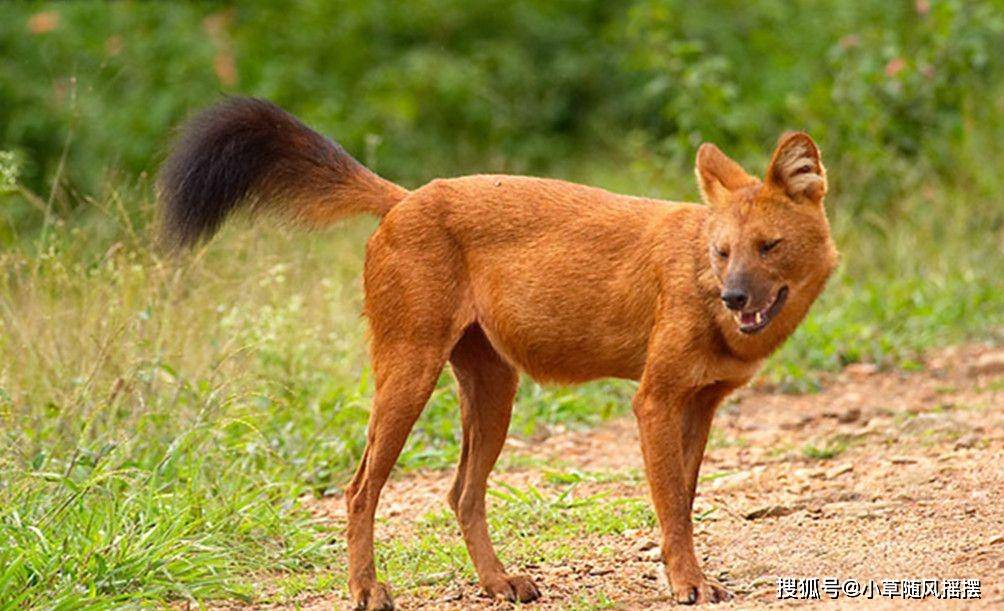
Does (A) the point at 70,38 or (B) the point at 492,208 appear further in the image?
(A) the point at 70,38

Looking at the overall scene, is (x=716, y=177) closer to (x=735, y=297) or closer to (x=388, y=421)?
(x=735, y=297)

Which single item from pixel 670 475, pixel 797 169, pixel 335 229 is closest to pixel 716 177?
pixel 797 169

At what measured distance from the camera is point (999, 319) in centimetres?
905

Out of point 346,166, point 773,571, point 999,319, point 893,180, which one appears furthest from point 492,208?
point 893,180

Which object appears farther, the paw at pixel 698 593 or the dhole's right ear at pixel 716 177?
the dhole's right ear at pixel 716 177

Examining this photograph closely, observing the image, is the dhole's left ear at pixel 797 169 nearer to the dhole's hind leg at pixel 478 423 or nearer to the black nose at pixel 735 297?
the black nose at pixel 735 297

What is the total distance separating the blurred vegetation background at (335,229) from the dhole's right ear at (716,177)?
5.08 feet

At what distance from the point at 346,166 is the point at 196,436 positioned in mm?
1355

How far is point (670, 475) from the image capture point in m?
5.01

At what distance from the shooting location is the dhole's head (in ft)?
16.2

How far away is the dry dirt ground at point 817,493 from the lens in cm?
513

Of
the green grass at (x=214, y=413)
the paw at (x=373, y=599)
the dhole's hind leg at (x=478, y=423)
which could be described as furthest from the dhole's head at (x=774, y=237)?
the paw at (x=373, y=599)

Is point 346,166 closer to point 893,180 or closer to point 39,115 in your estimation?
point 893,180

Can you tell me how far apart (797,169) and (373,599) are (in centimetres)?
191
